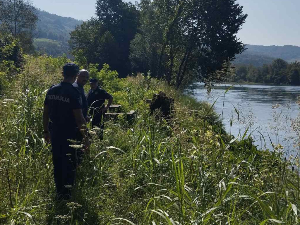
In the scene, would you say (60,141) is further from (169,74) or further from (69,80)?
(169,74)

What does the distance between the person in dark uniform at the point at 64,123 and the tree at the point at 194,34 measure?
2401 cm

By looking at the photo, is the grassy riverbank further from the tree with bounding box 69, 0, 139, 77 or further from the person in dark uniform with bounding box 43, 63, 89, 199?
the tree with bounding box 69, 0, 139, 77

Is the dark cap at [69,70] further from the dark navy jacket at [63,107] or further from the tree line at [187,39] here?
the tree line at [187,39]

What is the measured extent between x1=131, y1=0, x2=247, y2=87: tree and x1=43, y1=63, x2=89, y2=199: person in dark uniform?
24.0 meters

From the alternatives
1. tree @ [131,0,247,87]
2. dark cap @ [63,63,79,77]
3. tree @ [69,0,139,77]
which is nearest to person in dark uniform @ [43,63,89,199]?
dark cap @ [63,63,79,77]

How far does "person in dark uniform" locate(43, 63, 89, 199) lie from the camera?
4.08 metres

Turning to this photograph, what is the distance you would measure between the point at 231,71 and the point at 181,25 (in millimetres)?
24451

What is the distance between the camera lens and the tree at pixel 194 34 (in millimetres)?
27656

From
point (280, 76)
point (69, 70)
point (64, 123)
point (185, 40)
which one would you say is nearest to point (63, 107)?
point (64, 123)

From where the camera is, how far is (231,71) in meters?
4.25

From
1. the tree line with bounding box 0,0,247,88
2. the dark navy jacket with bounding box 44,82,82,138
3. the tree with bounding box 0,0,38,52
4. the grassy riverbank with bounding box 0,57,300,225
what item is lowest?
the grassy riverbank with bounding box 0,57,300,225

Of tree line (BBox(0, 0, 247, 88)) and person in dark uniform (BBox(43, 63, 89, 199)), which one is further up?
tree line (BBox(0, 0, 247, 88))

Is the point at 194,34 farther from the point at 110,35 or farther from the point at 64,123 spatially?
the point at 64,123

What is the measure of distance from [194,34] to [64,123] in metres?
25.8
